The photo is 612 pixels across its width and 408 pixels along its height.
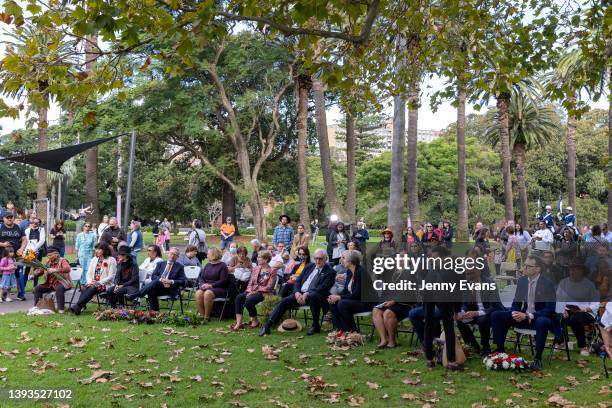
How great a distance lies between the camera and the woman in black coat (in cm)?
1266

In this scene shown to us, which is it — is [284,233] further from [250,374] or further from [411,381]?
[411,381]

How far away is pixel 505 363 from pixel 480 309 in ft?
4.00

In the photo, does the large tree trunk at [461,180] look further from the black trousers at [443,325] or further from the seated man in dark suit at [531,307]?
the black trousers at [443,325]

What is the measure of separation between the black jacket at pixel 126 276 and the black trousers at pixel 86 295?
0.40 m

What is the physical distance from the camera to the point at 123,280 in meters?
12.9

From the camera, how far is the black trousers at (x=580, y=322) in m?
8.90

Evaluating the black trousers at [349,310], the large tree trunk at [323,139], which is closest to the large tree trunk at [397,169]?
the black trousers at [349,310]

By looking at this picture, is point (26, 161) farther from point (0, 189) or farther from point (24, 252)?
point (0, 189)

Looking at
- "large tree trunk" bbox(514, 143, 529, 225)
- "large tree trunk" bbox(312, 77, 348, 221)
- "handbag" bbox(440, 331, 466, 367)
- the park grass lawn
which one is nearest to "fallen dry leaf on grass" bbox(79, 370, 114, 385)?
the park grass lawn

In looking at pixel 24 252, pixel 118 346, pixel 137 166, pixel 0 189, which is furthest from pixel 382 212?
pixel 118 346

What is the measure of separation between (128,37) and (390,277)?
6014 millimetres

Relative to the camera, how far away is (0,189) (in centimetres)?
6122

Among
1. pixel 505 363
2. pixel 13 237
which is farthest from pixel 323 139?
pixel 505 363

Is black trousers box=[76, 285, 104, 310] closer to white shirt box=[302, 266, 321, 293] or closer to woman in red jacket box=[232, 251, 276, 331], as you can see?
woman in red jacket box=[232, 251, 276, 331]
